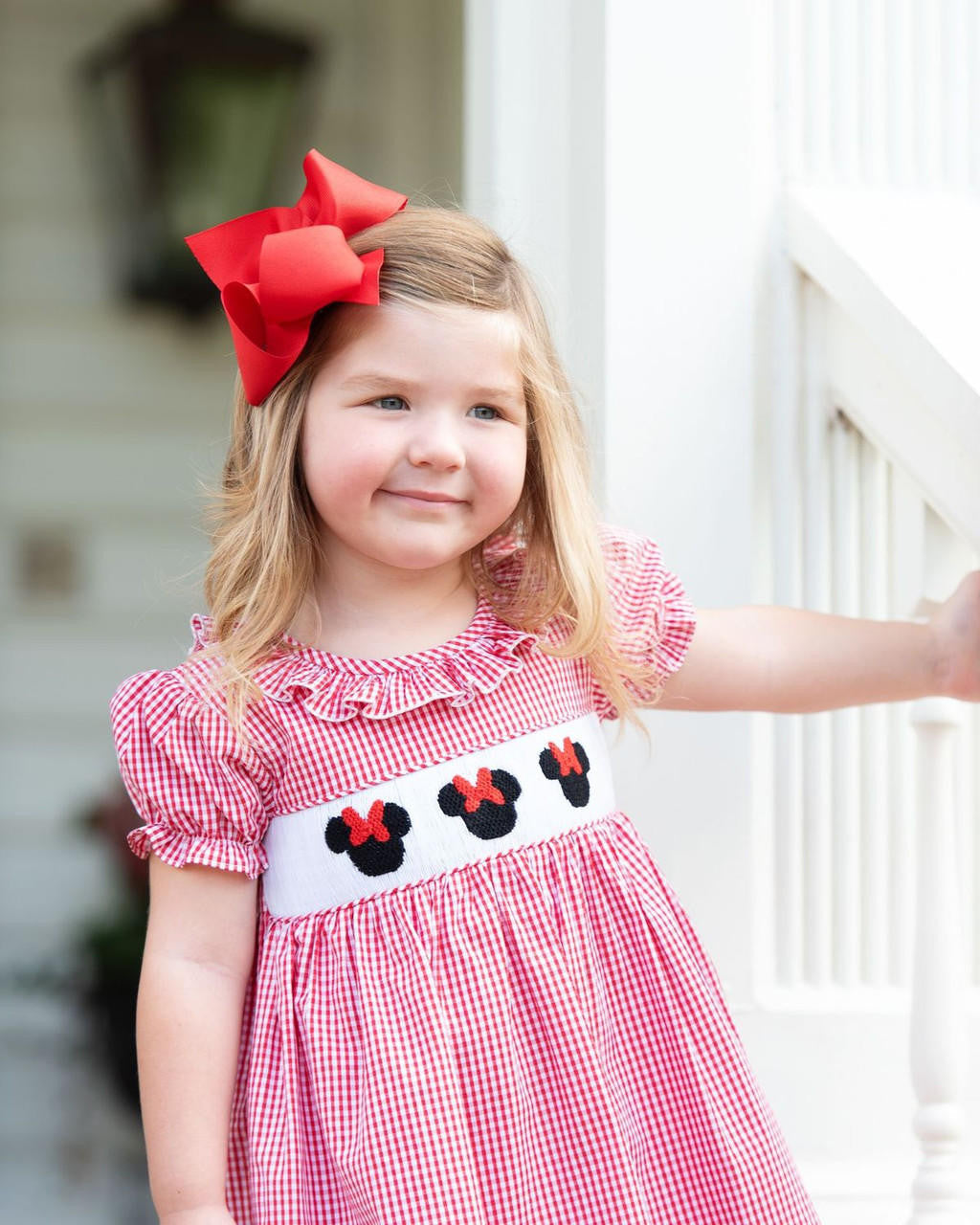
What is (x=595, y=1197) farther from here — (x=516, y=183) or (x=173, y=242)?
(x=173, y=242)

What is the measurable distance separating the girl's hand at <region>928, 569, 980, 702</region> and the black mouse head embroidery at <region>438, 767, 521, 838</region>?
369 millimetres

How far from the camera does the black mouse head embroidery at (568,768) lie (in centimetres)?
106

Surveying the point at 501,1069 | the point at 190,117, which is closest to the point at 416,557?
the point at 501,1069

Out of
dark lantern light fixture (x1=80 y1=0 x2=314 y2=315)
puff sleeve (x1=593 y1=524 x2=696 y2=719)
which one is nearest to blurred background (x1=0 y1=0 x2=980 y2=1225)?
puff sleeve (x1=593 y1=524 x2=696 y2=719)

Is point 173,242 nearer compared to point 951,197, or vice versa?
point 951,197

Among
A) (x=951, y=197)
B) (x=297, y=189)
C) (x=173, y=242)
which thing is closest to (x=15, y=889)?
(x=173, y=242)

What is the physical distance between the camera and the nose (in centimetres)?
100

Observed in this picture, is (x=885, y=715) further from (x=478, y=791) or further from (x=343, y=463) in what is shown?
(x=343, y=463)

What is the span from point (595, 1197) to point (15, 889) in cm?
175

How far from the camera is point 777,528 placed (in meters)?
1.37

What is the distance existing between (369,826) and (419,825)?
37 mm

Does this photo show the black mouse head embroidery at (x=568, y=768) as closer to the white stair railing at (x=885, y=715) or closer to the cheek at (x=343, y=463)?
the cheek at (x=343, y=463)

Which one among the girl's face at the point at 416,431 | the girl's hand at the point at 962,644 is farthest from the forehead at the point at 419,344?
the girl's hand at the point at 962,644

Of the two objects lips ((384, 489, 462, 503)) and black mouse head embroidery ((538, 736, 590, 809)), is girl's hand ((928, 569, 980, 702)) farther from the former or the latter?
lips ((384, 489, 462, 503))
